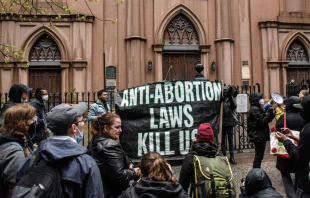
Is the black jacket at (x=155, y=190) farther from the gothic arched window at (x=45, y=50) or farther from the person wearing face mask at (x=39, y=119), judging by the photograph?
the gothic arched window at (x=45, y=50)

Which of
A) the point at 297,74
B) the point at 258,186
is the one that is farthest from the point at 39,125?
the point at 297,74

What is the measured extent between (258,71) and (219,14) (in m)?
4.08

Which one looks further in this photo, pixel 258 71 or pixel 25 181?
pixel 258 71

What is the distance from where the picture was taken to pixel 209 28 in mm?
17953

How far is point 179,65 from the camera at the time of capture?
59.0ft

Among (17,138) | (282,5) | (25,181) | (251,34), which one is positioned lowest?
(25,181)

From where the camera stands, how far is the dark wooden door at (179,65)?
58.3 feet

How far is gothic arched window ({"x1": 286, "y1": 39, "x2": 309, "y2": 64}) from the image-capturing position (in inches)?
747

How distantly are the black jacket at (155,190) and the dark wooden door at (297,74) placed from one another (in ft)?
59.9

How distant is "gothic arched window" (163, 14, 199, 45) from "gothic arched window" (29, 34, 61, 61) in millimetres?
6265

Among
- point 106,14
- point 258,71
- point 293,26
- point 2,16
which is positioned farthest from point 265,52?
point 2,16

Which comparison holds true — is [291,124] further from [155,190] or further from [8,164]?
[8,164]

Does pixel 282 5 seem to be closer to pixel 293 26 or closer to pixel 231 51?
pixel 293 26

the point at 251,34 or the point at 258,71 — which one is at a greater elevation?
the point at 251,34
